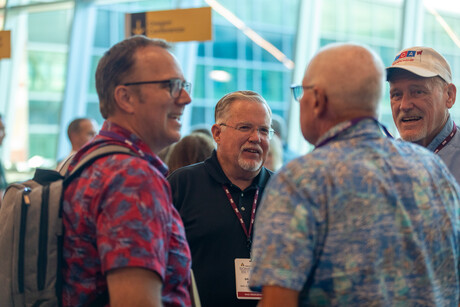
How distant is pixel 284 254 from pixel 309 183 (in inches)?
7.1

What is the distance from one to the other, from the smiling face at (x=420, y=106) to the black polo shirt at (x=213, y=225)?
0.71 m

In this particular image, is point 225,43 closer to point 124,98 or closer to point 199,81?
point 199,81

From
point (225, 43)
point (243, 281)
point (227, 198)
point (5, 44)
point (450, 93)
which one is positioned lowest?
point (243, 281)

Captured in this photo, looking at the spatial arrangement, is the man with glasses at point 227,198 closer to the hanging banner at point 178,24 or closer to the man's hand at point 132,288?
the man's hand at point 132,288

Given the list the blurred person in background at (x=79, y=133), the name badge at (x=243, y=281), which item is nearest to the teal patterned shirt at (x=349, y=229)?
the name badge at (x=243, y=281)

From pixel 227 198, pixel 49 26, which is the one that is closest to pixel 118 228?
pixel 227 198

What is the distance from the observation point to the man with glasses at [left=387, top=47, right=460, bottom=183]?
2.48 metres

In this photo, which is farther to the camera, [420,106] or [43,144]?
[43,144]

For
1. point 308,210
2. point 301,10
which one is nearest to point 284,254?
point 308,210

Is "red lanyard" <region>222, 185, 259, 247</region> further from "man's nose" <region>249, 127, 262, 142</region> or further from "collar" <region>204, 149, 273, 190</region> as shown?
"man's nose" <region>249, 127, 262, 142</region>

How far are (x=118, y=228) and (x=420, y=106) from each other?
1.63 metres

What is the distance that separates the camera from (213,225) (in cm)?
248

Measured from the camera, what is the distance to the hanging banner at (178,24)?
4391 millimetres

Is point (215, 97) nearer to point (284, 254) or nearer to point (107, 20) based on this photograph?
point (107, 20)
